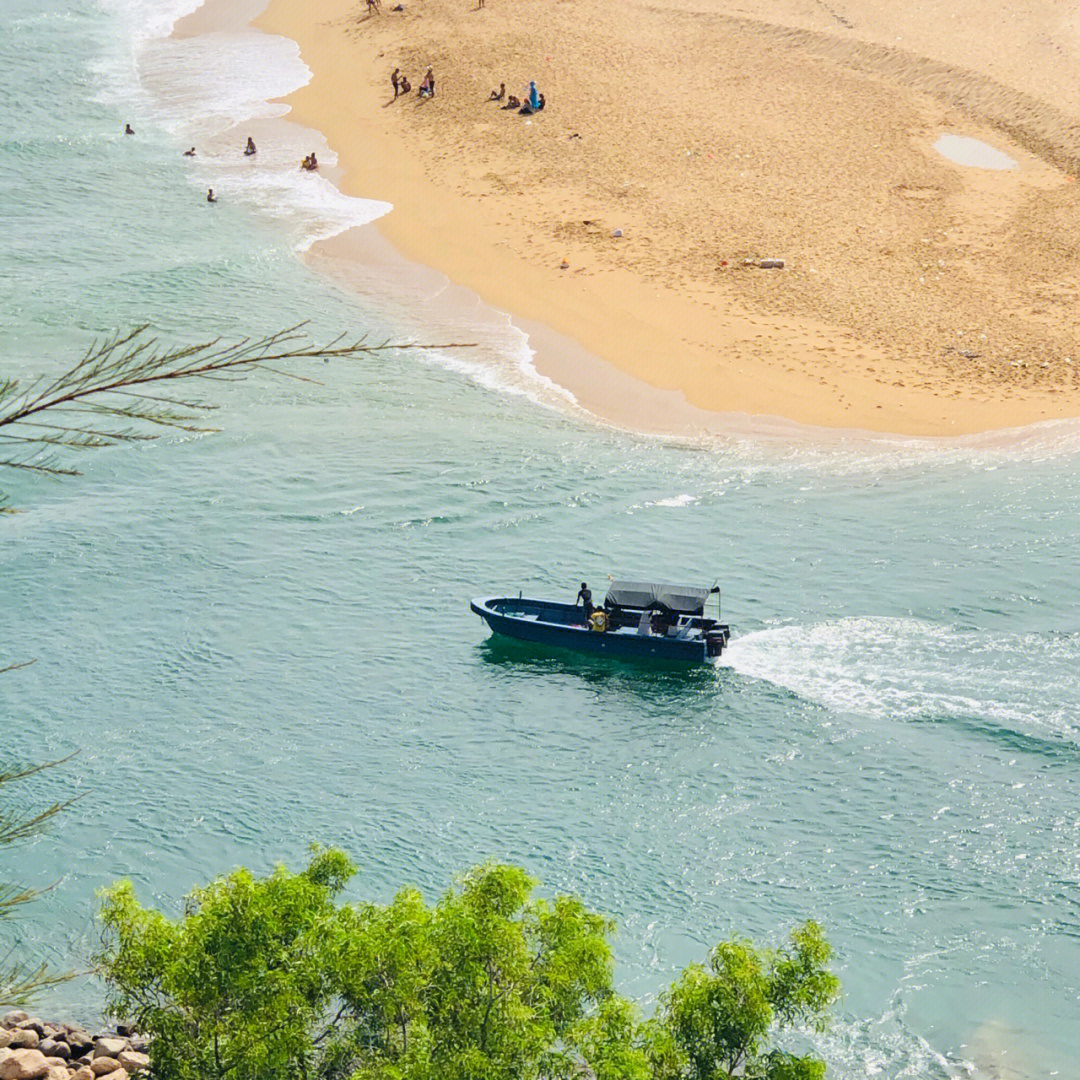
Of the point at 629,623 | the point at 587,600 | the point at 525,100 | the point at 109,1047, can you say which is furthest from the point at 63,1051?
the point at 525,100

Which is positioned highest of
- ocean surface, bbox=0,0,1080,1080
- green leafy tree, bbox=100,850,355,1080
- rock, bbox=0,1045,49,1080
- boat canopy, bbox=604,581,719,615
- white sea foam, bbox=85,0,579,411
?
green leafy tree, bbox=100,850,355,1080

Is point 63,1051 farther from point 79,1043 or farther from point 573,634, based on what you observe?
point 573,634

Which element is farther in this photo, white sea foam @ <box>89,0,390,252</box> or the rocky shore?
white sea foam @ <box>89,0,390,252</box>

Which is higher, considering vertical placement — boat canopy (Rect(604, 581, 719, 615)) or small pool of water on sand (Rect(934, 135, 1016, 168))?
small pool of water on sand (Rect(934, 135, 1016, 168))

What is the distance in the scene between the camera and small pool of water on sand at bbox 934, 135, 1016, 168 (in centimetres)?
6366

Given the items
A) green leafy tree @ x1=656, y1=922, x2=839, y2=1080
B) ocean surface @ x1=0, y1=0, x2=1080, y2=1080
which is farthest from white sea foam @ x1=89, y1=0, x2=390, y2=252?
green leafy tree @ x1=656, y1=922, x2=839, y2=1080

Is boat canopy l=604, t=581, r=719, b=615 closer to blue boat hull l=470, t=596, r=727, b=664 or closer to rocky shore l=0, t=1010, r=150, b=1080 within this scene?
blue boat hull l=470, t=596, r=727, b=664

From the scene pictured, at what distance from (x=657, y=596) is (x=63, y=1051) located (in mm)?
18419

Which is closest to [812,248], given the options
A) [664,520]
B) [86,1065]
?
[664,520]

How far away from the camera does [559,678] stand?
37906 millimetres

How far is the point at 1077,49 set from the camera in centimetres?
7169

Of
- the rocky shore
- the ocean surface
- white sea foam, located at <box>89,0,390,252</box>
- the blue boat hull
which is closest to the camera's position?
the rocky shore

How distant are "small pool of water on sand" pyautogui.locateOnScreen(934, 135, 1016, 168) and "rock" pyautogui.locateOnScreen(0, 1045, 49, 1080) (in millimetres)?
53703

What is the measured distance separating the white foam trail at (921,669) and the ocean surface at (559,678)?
9 centimetres
